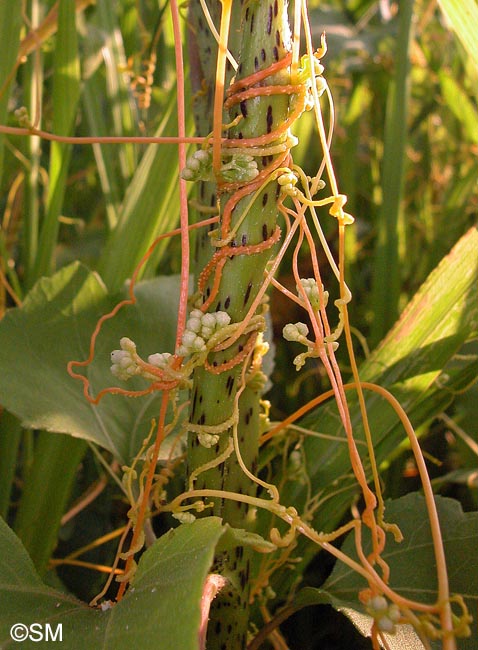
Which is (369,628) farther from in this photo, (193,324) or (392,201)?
(392,201)

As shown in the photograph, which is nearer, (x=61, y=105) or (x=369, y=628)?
(x=369, y=628)

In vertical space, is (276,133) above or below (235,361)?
above

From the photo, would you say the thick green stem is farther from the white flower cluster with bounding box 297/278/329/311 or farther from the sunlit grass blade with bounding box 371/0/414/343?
the sunlit grass blade with bounding box 371/0/414/343

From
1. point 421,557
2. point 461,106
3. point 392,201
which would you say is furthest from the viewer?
point 461,106

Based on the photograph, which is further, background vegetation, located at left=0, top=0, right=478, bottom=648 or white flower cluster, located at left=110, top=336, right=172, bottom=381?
background vegetation, located at left=0, top=0, right=478, bottom=648

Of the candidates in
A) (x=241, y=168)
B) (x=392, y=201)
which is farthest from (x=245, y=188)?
(x=392, y=201)

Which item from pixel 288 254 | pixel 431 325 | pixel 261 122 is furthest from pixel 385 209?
pixel 261 122

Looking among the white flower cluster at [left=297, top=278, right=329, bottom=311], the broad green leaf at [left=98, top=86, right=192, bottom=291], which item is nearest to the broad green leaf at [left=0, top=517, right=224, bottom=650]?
the white flower cluster at [left=297, top=278, right=329, bottom=311]
